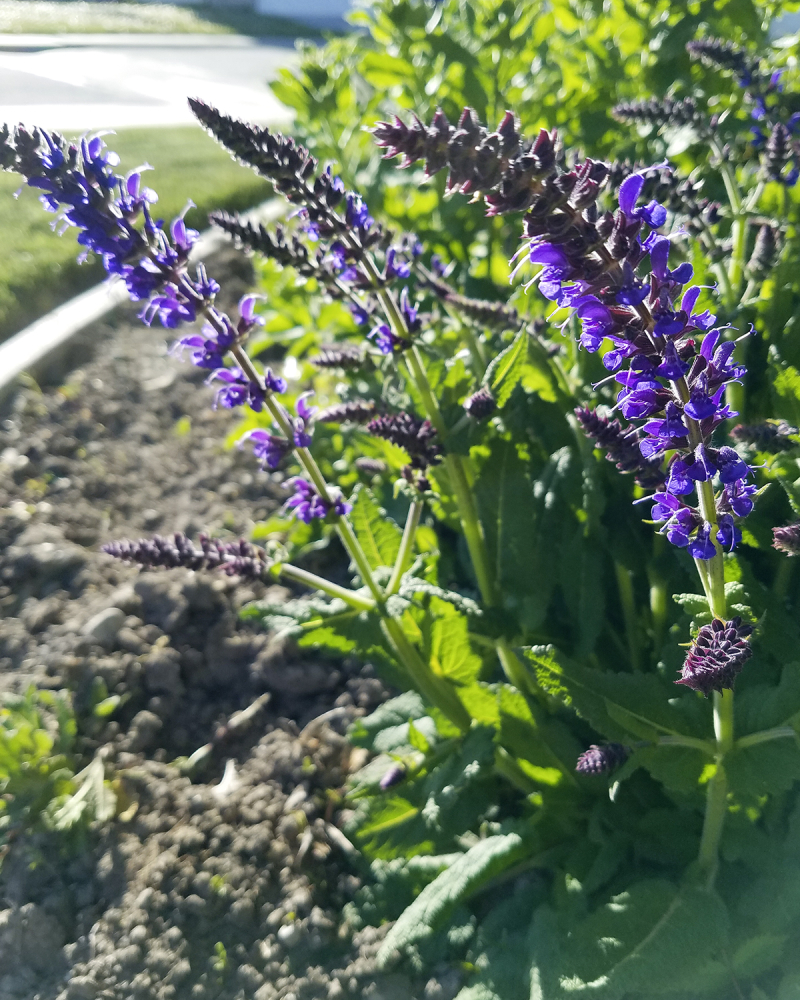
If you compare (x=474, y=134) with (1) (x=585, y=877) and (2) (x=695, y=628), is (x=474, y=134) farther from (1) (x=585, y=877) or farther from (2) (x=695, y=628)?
(1) (x=585, y=877)

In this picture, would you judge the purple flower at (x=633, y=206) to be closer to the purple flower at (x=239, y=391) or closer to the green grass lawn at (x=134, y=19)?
the purple flower at (x=239, y=391)

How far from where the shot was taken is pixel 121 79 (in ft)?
20.8

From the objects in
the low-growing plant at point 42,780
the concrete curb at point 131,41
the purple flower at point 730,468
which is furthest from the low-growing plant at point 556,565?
the concrete curb at point 131,41

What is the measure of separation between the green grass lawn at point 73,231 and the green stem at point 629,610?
12.8 ft

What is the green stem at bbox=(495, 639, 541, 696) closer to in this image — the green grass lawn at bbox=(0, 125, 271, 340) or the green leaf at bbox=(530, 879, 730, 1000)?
the green leaf at bbox=(530, 879, 730, 1000)

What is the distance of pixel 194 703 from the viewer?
306cm

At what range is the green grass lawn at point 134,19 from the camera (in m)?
6.91

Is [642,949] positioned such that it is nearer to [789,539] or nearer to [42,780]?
[789,539]

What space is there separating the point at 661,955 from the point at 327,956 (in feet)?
3.38

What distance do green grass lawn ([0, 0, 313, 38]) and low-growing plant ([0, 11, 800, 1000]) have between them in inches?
225

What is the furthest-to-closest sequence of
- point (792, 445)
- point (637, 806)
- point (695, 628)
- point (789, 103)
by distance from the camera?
point (789, 103) < point (637, 806) < point (792, 445) < point (695, 628)

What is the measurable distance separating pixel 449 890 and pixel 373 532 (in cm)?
95

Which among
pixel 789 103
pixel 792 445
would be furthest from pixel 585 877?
pixel 789 103

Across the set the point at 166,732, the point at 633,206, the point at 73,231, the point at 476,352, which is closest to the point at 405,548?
the point at 476,352
